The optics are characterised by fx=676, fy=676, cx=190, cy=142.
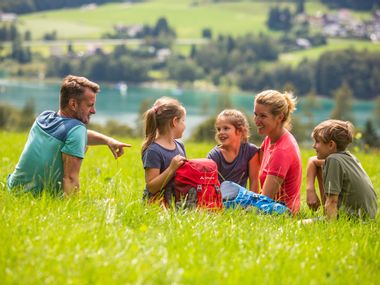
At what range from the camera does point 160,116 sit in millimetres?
6379

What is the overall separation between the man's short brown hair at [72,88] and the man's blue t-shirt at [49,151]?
0.63ft

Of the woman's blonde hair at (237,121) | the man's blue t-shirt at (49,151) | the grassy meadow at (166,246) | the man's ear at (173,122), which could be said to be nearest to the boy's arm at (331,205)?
the grassy meadow at (166,246)

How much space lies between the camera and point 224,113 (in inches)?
277

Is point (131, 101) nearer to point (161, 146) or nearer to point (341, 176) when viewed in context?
point (161, 146)

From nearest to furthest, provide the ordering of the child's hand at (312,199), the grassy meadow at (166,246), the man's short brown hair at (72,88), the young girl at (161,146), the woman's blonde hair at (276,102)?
→ the grassy meadow at (166,246) < the man's short brown hair at (72,88) < the young girl at (161,146) < the child's hand at (312,199) < the woman's blonde hair at (276,102)

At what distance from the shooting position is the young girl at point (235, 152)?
6.95 m

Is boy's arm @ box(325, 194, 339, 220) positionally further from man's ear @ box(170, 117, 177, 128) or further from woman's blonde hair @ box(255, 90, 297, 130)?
man's ear @ box(170, 117, 177, 128)

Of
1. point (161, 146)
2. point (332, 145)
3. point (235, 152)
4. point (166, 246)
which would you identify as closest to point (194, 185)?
point (161, 146)

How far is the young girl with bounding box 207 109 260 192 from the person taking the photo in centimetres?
695

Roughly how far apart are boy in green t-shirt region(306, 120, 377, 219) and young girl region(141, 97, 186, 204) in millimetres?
1323

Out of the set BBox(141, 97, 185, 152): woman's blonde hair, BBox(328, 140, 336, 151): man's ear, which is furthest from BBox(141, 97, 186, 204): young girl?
BBox(328, 140, 336, 151): man's ear

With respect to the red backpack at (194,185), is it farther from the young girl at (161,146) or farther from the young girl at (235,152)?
the young girl at (235,152)

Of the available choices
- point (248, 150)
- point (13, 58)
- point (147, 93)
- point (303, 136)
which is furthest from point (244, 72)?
point (248, 150)

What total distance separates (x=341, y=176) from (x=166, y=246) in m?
2.47
